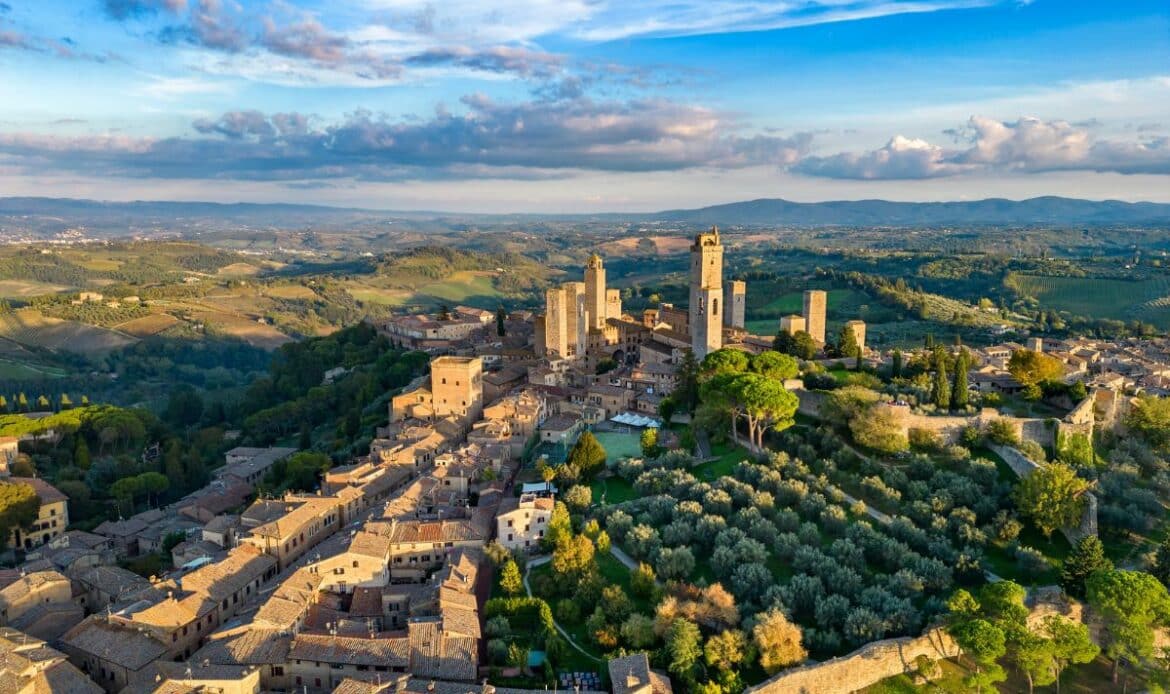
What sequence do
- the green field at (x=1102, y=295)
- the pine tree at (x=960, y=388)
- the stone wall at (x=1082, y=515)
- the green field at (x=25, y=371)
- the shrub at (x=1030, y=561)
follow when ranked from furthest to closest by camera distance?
the green field at (x=1102, y=295) → the green field at (x=25, y=371) → the pine tree at (x=960, y=388) → the stone wall at (x=1082, y=515) → the shrub at (x=1030, y=561)

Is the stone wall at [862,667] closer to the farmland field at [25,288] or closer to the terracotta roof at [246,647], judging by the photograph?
the terracotta roof at [246,647]

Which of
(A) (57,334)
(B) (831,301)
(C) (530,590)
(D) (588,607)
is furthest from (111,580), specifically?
(A) (57,334)

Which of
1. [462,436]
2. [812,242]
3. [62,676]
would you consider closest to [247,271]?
[812,242]

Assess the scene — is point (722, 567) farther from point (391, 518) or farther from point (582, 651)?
point (391, 518)

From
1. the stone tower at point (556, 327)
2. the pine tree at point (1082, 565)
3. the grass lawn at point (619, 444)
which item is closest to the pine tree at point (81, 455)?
the stone tower at point (556, 327)

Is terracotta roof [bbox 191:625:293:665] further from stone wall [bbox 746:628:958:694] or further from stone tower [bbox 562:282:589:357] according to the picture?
stone tower [bbox 562:282:589:357]

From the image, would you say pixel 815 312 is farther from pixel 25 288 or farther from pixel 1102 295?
pixel 25 288

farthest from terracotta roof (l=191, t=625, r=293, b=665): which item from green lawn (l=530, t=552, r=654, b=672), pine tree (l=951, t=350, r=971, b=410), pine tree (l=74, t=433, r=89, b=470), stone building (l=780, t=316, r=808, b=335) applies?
stone building (l=780, t=316, r=808, b=335)
